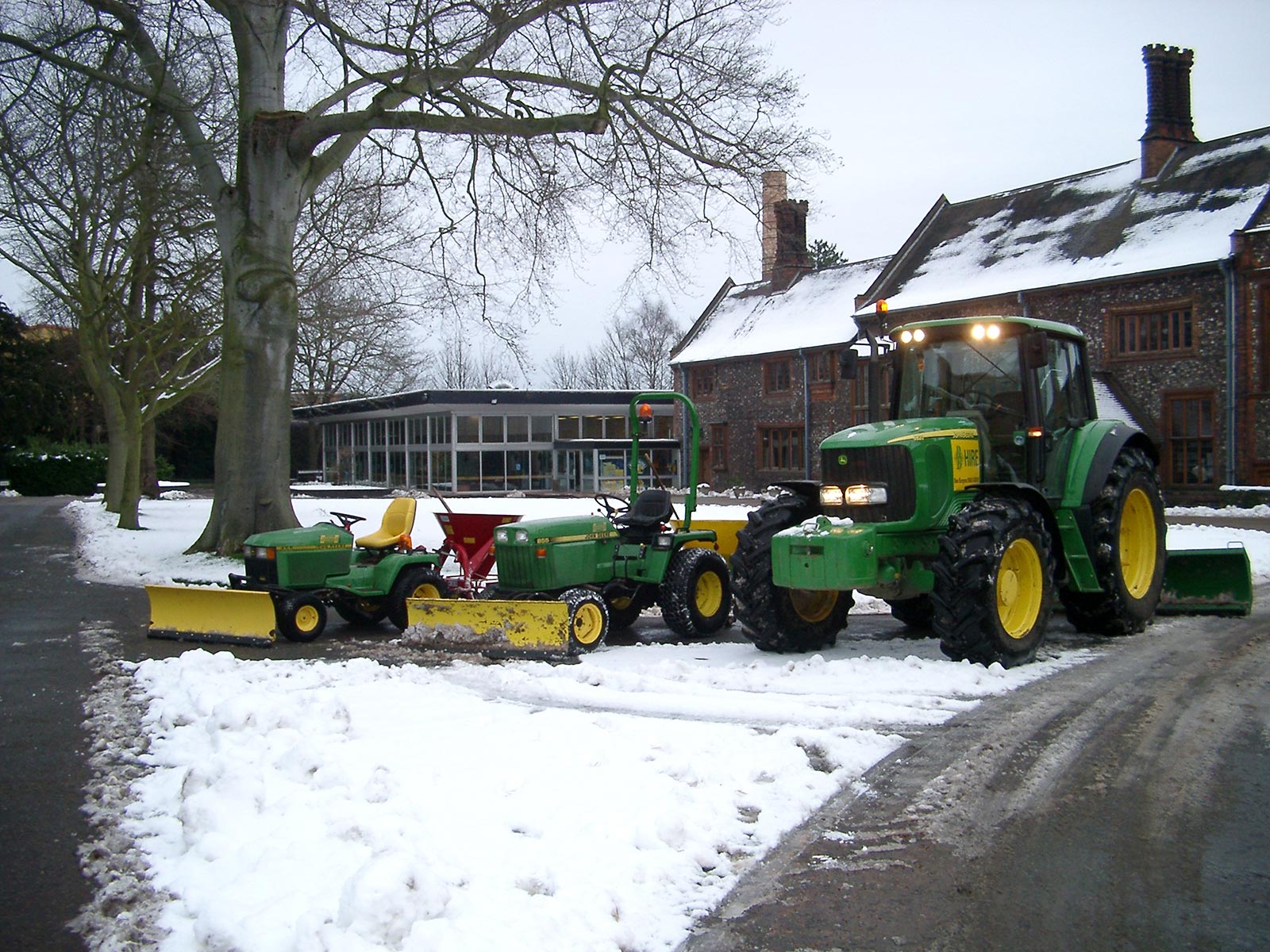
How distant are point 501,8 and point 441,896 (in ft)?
40.8

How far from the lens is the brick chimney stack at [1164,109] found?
29906 millimetres

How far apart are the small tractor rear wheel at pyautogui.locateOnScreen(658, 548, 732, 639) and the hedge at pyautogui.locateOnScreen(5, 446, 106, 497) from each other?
4322 cm

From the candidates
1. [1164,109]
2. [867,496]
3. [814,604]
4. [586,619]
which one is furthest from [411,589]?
[1164,109]

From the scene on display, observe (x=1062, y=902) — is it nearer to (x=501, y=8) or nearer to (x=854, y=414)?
(x=501, y=8)

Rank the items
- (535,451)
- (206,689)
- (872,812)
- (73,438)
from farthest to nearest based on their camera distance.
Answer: (73,438)
(535,451)
(206,689)
(872,812)

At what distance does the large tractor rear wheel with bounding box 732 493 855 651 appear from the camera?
8859 millimetres

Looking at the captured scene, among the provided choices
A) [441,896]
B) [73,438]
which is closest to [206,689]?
[441,896]

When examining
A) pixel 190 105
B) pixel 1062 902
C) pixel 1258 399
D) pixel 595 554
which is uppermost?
pixel 190 105

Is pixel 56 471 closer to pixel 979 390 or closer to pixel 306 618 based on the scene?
pixel 306 618

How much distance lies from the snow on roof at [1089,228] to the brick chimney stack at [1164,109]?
1.37ft

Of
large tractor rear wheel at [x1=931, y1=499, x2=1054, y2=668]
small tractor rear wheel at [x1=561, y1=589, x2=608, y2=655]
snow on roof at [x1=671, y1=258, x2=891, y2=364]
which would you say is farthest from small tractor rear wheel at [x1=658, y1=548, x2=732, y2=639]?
snow on roof at [x1=671, y1=258, x2=891, y2=364]

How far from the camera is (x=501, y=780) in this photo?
545 cm

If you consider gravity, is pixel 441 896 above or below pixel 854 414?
below

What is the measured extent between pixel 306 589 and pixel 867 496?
546 centimetres
